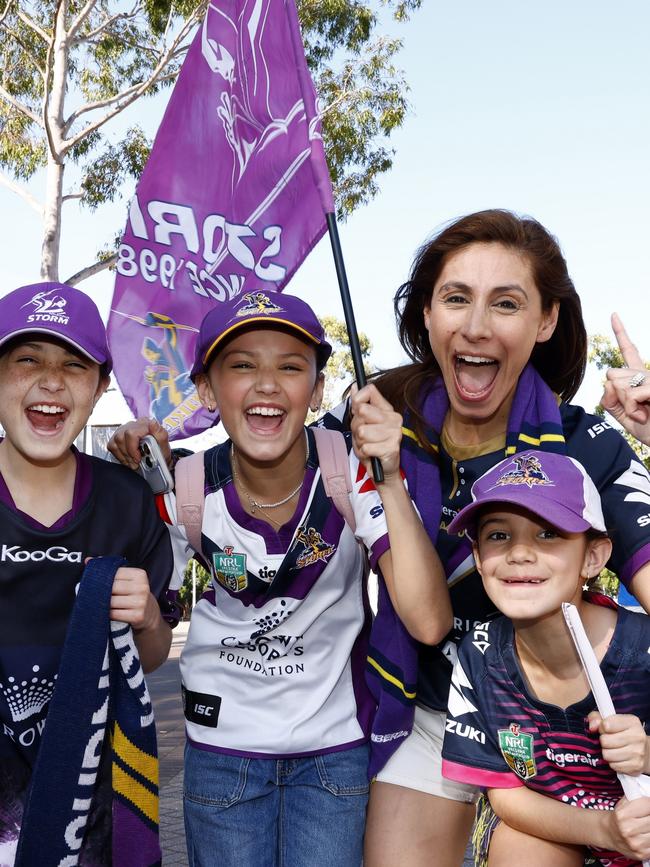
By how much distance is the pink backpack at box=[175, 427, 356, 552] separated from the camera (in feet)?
9.57

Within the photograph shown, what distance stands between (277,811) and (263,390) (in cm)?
123

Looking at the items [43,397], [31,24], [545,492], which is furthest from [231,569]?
[31,24]

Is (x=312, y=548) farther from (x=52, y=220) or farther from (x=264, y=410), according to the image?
(x=52, y=220)

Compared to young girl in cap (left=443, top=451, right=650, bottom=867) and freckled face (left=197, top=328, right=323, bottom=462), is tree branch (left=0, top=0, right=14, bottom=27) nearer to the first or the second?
freckled face (left=197, top=328, right=323, bottom=462)

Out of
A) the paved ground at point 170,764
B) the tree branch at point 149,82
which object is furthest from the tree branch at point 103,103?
the paved ground at point 170,764

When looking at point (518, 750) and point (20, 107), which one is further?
point (20, 107)

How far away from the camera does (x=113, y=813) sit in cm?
256

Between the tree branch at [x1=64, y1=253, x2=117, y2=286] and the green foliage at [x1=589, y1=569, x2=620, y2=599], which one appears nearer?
the green foliage at [x1=589, y1=569, x2=620, y2=599]

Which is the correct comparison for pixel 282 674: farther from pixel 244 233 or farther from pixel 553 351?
pixel 244 233

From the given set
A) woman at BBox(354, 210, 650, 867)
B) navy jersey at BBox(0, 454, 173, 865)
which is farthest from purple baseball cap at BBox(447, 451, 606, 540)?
navy jersey at BBox(0, 454, 173, 865)

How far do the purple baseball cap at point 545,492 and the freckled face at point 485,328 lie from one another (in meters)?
0.42

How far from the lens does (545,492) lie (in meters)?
2.40

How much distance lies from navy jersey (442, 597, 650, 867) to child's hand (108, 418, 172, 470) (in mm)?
1127

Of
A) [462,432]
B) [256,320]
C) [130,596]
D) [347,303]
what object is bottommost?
[130,596]
